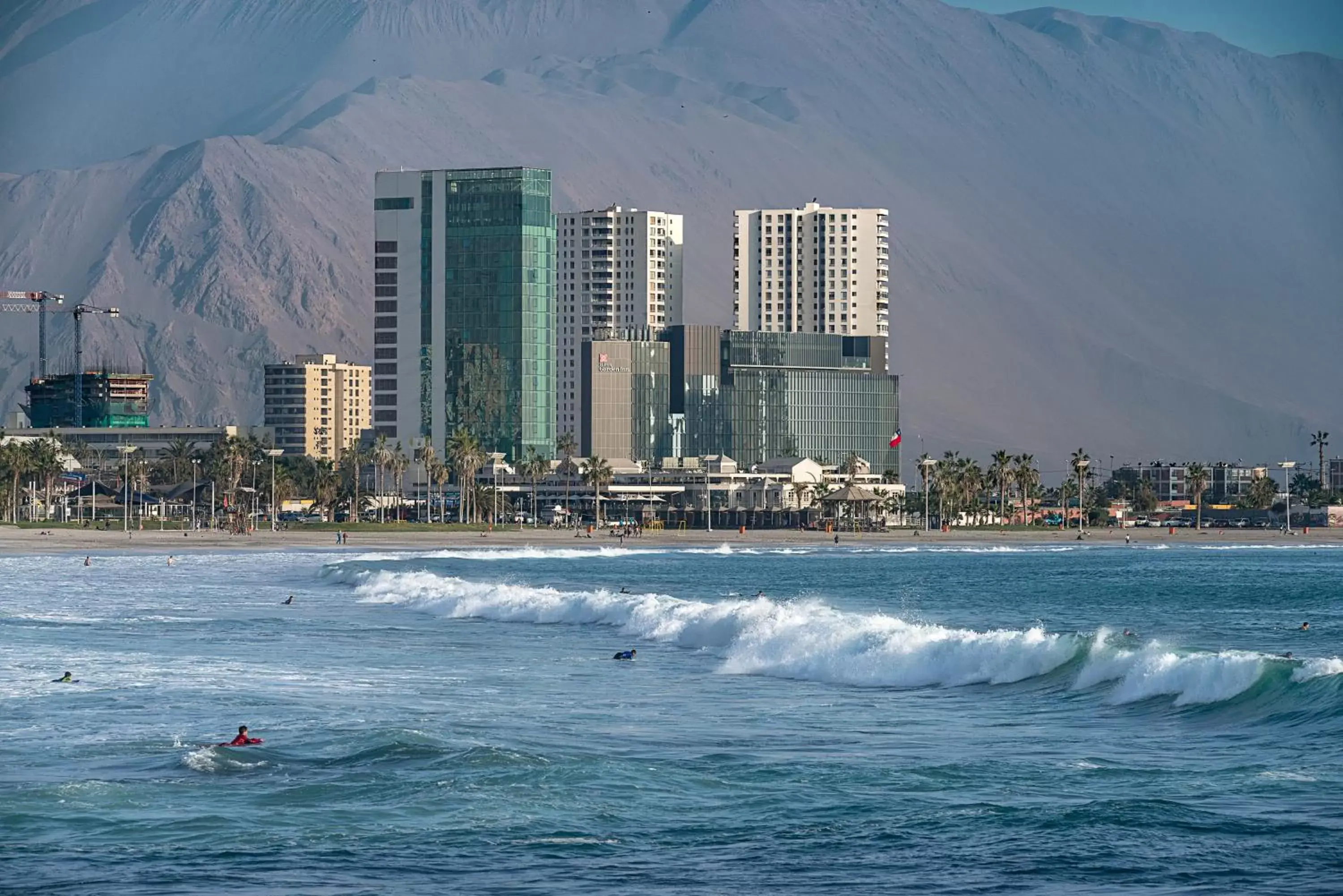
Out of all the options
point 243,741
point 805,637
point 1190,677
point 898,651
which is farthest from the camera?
point 805,637

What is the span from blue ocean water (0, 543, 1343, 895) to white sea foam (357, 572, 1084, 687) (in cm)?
22

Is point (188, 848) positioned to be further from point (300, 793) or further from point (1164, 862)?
point (1164, 862)

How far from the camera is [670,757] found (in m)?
35.8

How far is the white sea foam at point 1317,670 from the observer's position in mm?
41344

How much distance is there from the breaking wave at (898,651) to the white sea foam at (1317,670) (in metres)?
0.04

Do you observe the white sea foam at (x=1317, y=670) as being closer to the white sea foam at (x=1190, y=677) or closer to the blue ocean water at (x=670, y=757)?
the blue ocean water at (x=670, y=757)

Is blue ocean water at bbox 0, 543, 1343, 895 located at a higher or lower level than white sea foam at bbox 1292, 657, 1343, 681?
lower

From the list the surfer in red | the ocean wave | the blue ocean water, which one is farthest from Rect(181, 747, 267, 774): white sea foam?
the ocean wave

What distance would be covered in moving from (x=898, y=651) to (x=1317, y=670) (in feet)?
44.9

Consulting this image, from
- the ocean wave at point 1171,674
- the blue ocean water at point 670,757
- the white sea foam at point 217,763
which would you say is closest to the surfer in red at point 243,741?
the white sea foam at point 217,763

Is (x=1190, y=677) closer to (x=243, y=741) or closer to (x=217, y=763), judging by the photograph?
(x=243, y=741)

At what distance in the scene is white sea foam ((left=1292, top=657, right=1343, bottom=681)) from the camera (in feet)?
136

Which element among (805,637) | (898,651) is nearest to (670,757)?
(898,651)

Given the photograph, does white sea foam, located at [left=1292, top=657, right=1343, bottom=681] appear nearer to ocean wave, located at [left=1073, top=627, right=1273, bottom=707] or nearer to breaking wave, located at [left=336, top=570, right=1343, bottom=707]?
breaking wave, located at [left=336, top=570, right=1343, bottom=707]
